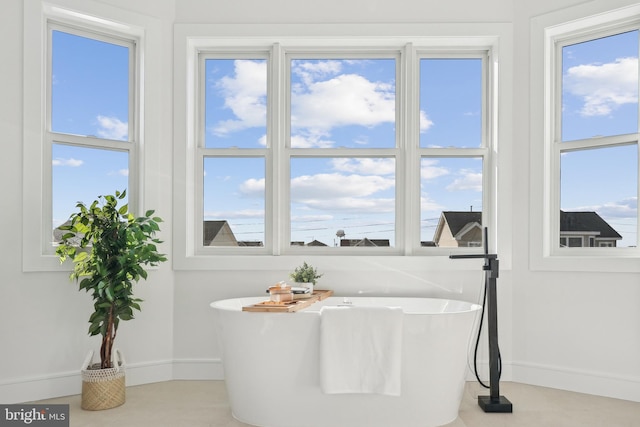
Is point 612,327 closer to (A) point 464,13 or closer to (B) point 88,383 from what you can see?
(A) point 464,13

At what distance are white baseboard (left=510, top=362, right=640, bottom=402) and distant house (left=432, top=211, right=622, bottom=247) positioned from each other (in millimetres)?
867

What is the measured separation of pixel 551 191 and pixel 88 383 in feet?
10.8

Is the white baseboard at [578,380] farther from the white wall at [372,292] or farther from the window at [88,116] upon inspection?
the window at [88,116]

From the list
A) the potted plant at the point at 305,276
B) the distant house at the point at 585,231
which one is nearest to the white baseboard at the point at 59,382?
the potted plant at the point at 305,276

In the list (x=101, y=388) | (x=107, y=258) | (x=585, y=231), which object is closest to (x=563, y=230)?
(x=585, y=231)

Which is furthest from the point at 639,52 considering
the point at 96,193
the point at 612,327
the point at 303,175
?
the point at 96,193

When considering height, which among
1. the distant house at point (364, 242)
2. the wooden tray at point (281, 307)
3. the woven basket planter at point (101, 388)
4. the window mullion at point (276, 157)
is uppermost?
the window mullion at point (276, 157)

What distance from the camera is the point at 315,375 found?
2.63m

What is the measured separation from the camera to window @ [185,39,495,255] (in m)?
3.89

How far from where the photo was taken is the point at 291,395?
104 inches

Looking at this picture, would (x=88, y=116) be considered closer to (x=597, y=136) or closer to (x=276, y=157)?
(x=276, y=157)

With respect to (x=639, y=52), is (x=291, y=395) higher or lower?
lower

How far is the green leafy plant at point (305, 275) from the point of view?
11.7 ft

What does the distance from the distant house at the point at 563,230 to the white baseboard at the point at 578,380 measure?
87 cm
